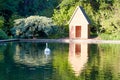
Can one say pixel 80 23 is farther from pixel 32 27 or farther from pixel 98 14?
pixel 32 27

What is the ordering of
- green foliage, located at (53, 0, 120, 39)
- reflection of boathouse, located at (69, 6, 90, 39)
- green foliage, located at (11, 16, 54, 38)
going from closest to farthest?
1. green foliage, located at (11, 16, 54, 38)
2. green foliage, located at (53, 0, 120, 39)
3. reflection of boathouse, located at (69, 6, 90, 39)

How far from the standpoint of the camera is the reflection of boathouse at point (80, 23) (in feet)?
155

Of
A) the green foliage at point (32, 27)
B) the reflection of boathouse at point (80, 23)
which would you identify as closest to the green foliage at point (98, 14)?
the reflection of boathouse at point (80, 23)

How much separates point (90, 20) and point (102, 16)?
1575 millimetres

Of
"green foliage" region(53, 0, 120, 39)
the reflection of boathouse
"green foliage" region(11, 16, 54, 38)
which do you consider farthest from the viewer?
the reflection of boathouse

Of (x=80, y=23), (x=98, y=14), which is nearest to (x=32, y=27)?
(x=80, y=23)

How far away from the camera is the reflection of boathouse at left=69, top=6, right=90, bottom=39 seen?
47.3 metres

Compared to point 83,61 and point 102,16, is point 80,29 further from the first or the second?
point 83,61

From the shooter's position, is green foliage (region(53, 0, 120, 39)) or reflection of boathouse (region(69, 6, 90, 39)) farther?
reflection of boathouse (region(69, 6, 90, 39))

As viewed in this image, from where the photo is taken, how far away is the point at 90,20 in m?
48.6

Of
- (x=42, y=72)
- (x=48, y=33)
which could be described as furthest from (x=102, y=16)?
(x=42, y=72)

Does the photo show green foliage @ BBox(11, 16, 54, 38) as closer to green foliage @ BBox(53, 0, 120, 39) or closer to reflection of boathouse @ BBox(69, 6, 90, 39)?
reflection of boathouse @ BBox(69, 6, 90, 39)

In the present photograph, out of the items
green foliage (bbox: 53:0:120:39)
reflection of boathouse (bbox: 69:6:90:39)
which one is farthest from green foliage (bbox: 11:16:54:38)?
green foliage (bbox: 53:0:120:39)

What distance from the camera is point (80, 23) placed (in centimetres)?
4794
